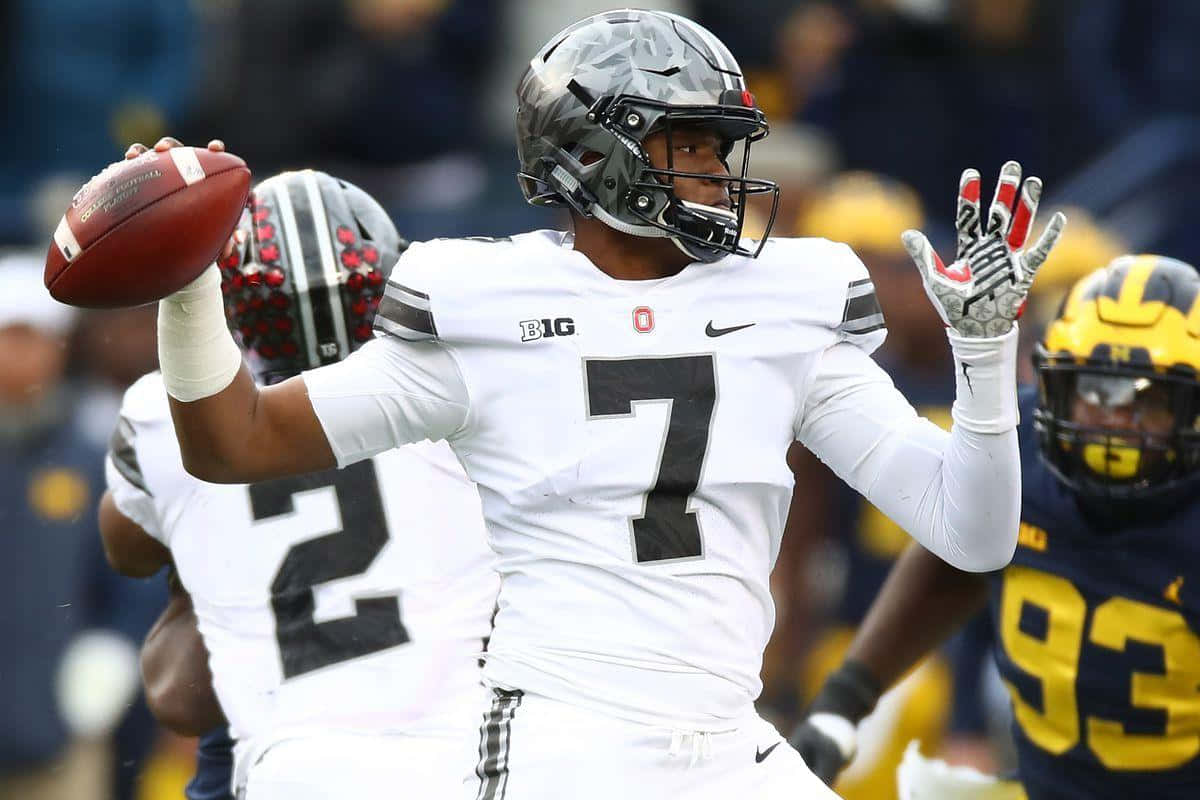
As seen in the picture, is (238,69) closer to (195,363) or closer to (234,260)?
(234,260)

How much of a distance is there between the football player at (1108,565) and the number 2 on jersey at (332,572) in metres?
1.11

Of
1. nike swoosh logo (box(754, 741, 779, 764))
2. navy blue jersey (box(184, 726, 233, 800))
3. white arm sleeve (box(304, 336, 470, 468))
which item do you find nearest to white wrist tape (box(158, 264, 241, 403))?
white arm sleeve (box(304, 336, 470, 468))

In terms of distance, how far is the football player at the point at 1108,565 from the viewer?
419 cm

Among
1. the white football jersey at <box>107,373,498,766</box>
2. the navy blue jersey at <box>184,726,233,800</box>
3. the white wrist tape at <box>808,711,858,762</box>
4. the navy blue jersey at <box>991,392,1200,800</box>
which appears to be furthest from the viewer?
the white wrist tape at <box>808,711,858,762</box>

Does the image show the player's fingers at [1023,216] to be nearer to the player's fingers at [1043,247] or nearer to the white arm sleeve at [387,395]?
the player's fingers at [1043,247]

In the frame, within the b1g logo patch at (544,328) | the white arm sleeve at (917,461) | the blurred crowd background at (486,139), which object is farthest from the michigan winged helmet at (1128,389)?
the blurred crowd background at (486,139)

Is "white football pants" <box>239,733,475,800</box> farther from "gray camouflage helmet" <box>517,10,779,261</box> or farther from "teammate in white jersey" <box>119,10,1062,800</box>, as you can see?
"gray camouflage helmet" <box>517,10,779,261</box>

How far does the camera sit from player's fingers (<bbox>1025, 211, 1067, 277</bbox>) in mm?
3064

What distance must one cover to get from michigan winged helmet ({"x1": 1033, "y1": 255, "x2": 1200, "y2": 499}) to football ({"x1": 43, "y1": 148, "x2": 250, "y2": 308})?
202 centimetres

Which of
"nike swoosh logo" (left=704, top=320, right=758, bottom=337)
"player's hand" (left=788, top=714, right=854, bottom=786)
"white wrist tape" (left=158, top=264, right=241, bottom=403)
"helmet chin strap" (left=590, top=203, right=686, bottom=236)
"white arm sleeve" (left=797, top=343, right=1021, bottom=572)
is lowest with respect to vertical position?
"player's hand" (left=788, top=714, right=854, bottom=786)

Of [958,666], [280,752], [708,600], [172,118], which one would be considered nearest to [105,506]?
[280,752]

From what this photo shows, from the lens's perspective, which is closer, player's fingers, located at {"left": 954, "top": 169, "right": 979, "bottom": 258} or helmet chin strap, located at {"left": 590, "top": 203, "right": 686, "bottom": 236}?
player's fingers, located at {"left": 954, "top": 169, "right": 979, "bottom": 258}

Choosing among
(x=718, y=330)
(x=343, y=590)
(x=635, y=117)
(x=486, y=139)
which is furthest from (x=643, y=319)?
(x=486, y=139)

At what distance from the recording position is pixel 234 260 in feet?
13.2
